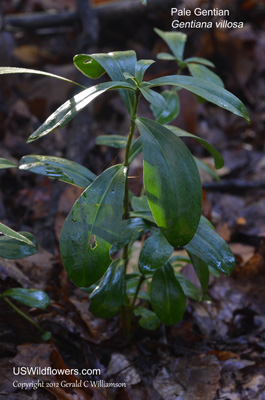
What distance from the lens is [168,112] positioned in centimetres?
137

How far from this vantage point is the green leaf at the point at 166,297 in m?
1.23

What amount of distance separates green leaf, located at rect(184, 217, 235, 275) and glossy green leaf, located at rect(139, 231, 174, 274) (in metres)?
0.08

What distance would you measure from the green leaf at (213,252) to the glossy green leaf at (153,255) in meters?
0.08

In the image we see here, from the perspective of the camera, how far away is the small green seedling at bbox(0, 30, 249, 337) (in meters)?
0.94

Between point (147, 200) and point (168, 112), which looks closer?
point (147, 200)

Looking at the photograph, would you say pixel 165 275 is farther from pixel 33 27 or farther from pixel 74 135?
pixel 33 27

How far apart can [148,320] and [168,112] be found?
75cm

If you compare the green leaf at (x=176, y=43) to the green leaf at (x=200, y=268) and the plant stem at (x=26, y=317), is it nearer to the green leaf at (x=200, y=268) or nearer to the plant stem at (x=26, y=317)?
the green leaf at (x=200, y=268)

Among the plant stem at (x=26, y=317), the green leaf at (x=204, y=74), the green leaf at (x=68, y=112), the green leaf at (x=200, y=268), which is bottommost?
the plant stem at (x=26, y=317)

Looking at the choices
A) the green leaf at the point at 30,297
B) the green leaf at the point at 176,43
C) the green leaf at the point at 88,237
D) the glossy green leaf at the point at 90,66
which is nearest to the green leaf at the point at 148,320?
the green leaf at the point at 30,297

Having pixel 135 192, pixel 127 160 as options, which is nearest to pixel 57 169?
pixel 127 160

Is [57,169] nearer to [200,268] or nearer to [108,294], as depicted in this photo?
[108,294]

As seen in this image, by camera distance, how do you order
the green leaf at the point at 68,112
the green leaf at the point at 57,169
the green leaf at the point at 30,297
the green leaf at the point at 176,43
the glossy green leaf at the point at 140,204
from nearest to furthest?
1. the green leaf at the point at 68,112
2. the green leaf at the point at 57,169
3. the green leaf at the point at 30,297
4. the glossy green leaf at the point at 140,204
5. the green leaf at the point at 176,43

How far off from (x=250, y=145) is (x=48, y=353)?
2225 millimetres
